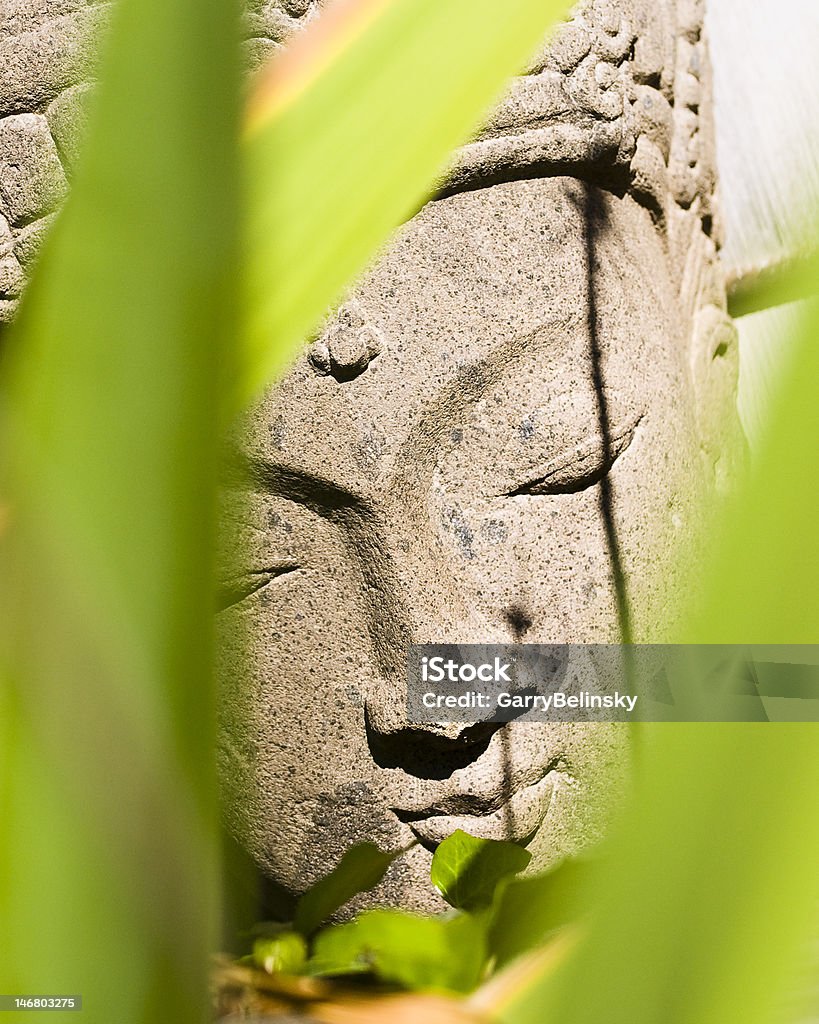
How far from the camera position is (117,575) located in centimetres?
10

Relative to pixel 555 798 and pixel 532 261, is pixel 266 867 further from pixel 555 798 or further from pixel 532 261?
pixel 532 261

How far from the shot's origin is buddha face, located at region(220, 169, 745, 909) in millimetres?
590

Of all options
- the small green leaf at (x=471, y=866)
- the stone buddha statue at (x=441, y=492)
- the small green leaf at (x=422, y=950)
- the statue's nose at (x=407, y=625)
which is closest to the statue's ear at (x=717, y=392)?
the stone buddha statue at (x=441, y=492)

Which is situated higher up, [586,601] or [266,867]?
[586,601]

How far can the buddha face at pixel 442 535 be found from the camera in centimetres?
59

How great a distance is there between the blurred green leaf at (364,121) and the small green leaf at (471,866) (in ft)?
1.25

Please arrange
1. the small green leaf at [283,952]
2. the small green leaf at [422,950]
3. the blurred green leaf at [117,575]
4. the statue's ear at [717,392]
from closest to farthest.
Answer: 1. the blurred green leaf at [117,575]
2. the small green leaf at [422,950]
3. the small green leaf at [283,952]
4. the statue's ear at [717,392]

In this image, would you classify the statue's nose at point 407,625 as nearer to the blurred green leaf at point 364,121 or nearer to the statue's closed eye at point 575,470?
the statue's closed eye at point 575,470

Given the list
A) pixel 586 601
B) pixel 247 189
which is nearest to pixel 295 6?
pixel 586 601

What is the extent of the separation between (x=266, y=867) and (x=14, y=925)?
1.85ft

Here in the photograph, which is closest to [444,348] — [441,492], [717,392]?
[441,492]

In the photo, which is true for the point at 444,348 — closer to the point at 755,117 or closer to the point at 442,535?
the point at 442,535

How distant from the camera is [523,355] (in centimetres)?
60

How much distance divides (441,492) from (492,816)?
9.2 inches
